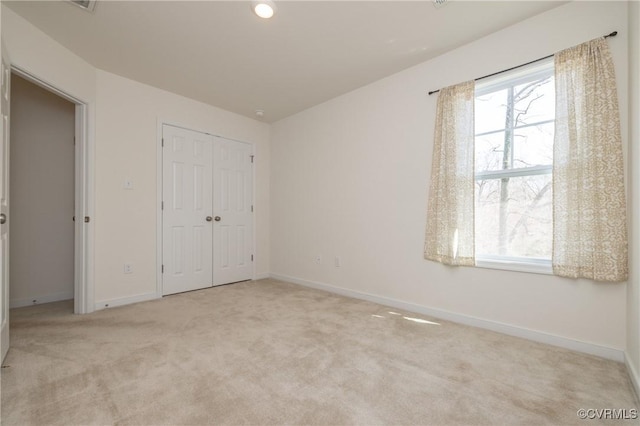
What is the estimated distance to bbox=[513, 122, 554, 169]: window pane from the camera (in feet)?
7.53

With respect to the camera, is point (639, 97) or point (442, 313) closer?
point (639, 97)

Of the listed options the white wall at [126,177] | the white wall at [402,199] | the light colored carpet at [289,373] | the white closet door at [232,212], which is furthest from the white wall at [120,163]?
the white wall at [402,199]

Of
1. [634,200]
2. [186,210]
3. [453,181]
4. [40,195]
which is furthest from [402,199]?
[40,195]

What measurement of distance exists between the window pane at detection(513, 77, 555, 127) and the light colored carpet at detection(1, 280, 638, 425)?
1881 millimetres

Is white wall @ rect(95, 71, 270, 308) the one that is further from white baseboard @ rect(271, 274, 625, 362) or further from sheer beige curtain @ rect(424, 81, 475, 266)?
sheer beige curtain @ rect(424, 81, 475, 266)

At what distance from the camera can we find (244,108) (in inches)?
164

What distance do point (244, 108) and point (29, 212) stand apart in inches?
116

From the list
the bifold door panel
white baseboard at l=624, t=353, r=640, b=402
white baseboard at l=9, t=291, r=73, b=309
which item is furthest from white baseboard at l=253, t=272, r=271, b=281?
white baseboard at l=624, t=353, r=640, b=402

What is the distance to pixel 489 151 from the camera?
103 inches

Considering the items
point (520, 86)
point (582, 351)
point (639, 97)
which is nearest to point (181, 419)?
point (582, 351)

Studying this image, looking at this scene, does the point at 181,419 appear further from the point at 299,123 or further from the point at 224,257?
the point at 299,123

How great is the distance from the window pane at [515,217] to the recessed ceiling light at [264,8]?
2349 millimetres

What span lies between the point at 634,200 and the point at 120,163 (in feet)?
15.0

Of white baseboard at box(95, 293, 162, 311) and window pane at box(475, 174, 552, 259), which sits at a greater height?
window pane at box(475, 174, 552, 259)
